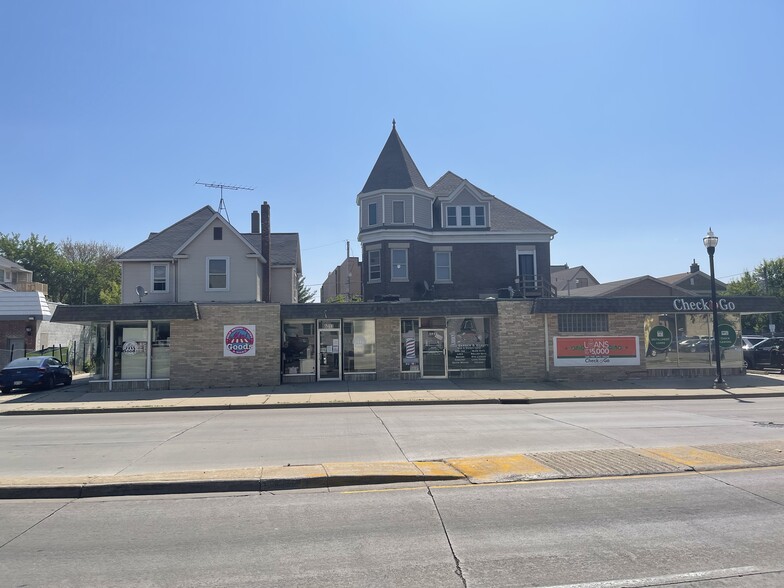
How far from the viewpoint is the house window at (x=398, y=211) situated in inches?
1359

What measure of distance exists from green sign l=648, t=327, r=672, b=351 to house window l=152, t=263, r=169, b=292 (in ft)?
80.7

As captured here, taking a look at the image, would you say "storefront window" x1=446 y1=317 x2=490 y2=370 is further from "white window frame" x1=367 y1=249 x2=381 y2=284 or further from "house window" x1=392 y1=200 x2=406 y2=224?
"house window" x1=392 y1=200 x2=406 y2=224

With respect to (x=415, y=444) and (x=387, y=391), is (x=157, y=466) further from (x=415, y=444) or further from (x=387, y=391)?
(x=387, y=391)

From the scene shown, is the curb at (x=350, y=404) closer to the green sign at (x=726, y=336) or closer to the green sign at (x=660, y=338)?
the green sign at (x=660, y=338)

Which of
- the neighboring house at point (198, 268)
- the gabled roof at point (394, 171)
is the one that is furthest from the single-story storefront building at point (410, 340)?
the gabled roof at point (394, 171)

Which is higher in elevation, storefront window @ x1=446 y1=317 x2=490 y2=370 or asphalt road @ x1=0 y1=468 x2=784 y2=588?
storefront window @ x1=446 y1=317 x2=490 y2=370

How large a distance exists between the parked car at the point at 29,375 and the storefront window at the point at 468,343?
55.8 ft

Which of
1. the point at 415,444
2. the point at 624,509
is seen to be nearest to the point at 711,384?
the point at 415,444

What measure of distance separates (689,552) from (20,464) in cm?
968

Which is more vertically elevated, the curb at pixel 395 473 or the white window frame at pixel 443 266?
the white window frame at pixel 443 266

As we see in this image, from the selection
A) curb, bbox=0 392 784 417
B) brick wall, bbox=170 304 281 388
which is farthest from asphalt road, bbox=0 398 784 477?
brick wall, bbox=170 304 281 388

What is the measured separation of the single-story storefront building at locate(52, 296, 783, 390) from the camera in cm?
2405

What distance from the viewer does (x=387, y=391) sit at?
21.5 metres

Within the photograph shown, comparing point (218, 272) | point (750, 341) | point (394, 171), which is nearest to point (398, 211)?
point (394, 171)
